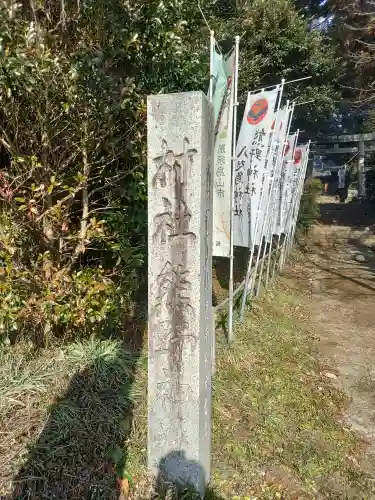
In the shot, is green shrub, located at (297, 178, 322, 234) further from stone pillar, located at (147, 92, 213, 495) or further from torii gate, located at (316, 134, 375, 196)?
stone pillar, located at (147, 92, 213, 495)

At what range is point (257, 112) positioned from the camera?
557 centimetres

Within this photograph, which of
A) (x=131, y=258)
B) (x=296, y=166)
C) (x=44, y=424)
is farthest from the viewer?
(x=296, y=166)

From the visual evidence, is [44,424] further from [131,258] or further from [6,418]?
[131,258]

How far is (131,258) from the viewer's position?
Result: 4047 millimetres

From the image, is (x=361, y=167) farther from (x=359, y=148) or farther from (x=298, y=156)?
(x=298, y=156)

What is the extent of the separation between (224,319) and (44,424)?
299 centimetres

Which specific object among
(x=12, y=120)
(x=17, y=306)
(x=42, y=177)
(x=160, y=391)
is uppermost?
(x=12, y=120)

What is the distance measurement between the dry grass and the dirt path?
30 centimetres

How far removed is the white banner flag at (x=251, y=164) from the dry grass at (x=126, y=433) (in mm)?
2414

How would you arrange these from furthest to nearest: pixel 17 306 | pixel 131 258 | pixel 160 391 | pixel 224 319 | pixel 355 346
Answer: pixel 355 346
pixel 224 319
pixel 131 258
pixel 17 306
pixel 160 391

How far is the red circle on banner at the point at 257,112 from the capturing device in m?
5.47

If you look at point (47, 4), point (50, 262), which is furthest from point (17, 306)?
point (47, 4)

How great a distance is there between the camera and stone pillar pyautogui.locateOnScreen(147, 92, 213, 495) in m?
2.47

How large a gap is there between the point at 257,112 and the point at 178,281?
3828mm
